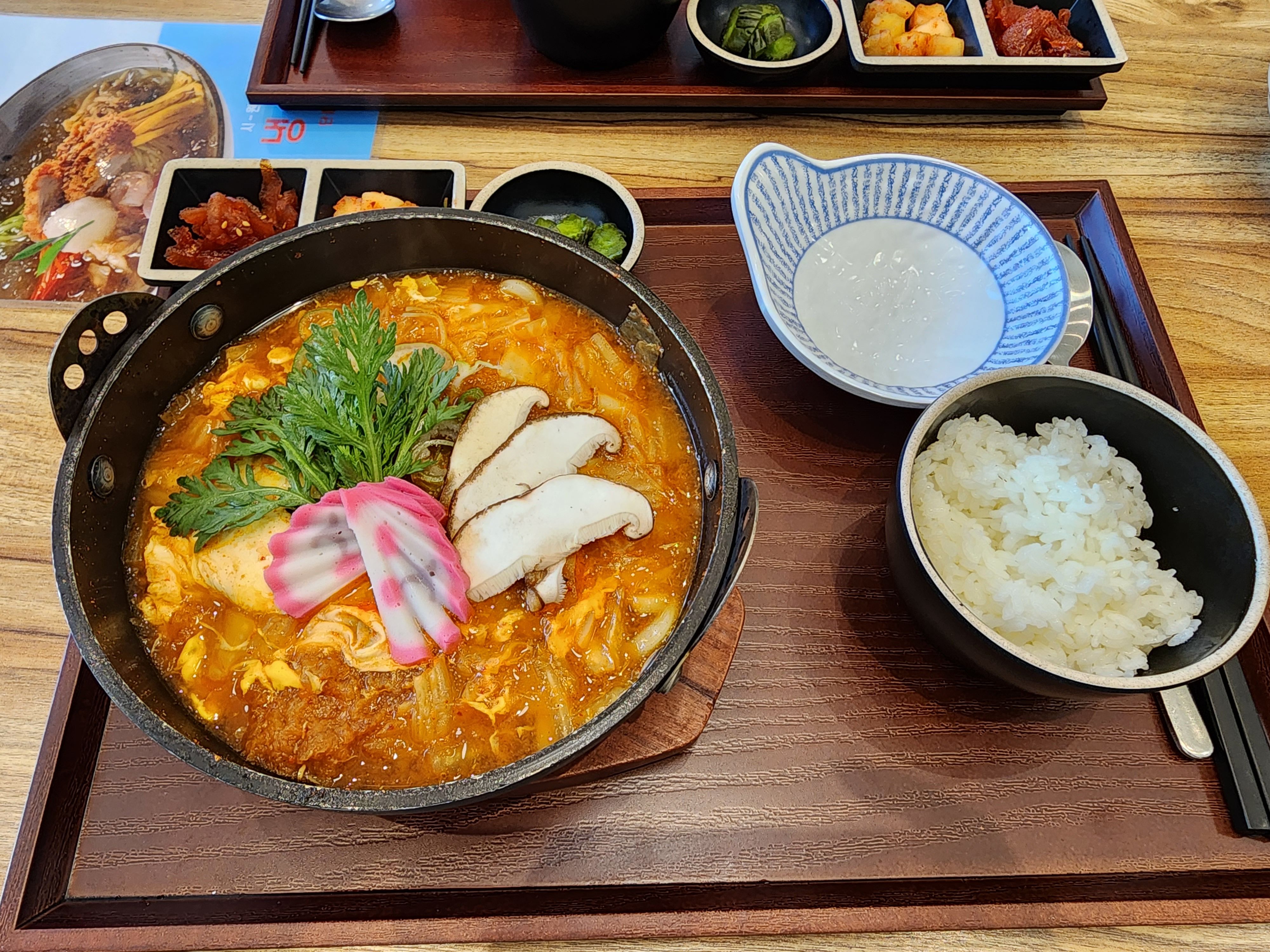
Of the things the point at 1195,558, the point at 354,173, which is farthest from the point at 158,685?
the point at 1195,558

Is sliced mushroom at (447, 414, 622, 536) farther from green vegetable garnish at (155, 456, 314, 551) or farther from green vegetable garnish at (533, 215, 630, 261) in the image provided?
green vegetable garnish at (533, 215, 630, 261)

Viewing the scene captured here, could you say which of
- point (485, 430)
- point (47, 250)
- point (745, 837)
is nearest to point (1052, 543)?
point (745, 837)

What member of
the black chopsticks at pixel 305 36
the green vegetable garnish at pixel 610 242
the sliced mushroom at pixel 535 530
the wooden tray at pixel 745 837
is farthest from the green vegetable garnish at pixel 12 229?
the sliced mushroom at pixel 535 530

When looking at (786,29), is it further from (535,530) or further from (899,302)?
(535,530)

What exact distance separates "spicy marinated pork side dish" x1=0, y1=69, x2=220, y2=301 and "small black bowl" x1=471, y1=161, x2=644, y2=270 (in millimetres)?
1033

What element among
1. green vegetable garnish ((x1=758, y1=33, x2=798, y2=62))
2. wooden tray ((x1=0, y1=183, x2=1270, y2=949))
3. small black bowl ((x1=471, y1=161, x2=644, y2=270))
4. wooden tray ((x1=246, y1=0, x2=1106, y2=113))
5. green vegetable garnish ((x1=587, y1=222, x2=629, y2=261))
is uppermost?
green vegetable garnish ((x1=758, y1=33, x2=798, y2=62))

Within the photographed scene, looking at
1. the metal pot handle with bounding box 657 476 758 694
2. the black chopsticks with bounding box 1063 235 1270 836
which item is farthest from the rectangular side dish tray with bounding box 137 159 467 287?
the black chopsticks with bounding box 1063 235 1270 836

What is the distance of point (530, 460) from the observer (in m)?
1.56

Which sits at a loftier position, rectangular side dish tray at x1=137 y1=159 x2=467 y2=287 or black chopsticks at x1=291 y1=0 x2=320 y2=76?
black chopsticks at x1=291 y1=0 x2=320 y2=76

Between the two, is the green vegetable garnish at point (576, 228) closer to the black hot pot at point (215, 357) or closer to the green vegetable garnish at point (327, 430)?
the black hot pot at point (215, 357)

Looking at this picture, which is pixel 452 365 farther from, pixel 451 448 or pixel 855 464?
pixel 855 464

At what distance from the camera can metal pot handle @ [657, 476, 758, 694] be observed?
1222 mm

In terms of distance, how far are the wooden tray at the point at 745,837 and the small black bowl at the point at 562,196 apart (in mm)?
1267

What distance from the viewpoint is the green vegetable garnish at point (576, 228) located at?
6.82 feet
